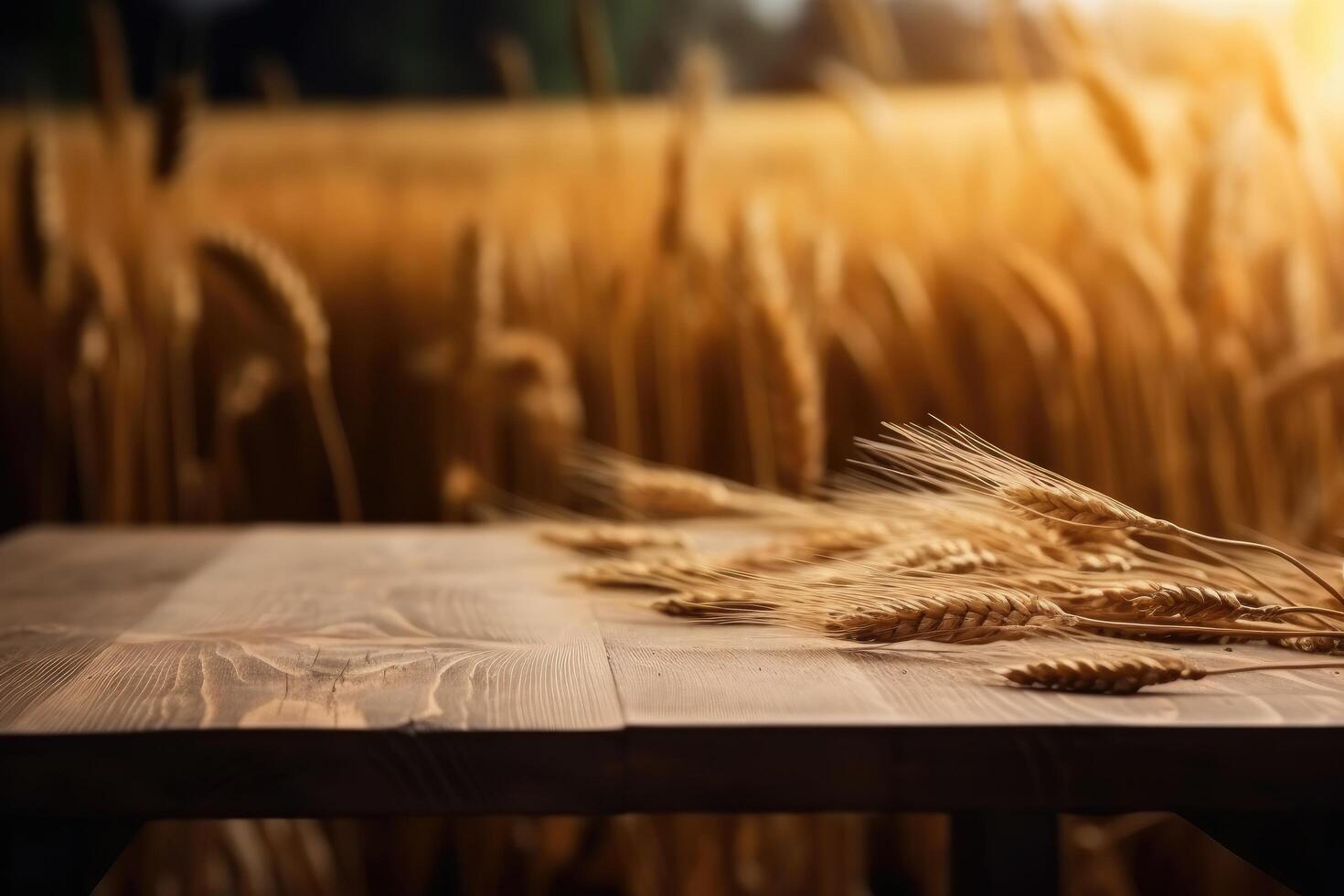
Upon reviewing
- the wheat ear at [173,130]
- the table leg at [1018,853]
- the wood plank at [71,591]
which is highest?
the wheat ear at [173,130]

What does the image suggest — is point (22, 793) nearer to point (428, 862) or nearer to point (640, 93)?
point (428, 862)

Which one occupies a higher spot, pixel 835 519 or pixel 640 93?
pixel 640 93

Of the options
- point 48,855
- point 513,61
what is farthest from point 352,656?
point 513,61

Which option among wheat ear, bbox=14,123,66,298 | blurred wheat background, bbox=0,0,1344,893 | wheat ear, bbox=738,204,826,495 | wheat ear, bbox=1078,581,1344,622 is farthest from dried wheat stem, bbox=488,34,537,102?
wheat ear, bbox=1078,581,1344,622

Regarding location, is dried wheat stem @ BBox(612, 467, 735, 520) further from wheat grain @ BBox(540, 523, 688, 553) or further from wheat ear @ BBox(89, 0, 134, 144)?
wheat ear @ BBox(89, 0, 134, 144)

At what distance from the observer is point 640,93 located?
2.09 meters

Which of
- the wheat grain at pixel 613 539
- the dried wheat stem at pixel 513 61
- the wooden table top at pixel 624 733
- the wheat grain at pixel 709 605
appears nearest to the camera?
the wooden table top at pixel 624 733

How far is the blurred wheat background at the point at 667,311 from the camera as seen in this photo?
114 cm

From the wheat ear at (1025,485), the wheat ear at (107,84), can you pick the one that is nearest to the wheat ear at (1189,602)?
the wheat ear at (1025,485)

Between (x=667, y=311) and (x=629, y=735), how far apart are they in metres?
0.96

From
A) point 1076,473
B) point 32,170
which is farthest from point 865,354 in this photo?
point 32,170

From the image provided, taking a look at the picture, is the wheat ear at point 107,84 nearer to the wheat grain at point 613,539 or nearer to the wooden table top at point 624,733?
the wheat grain at point 613,539

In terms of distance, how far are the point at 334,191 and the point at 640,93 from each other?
57 centimetres

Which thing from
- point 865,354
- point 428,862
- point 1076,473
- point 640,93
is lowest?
point 428,862
